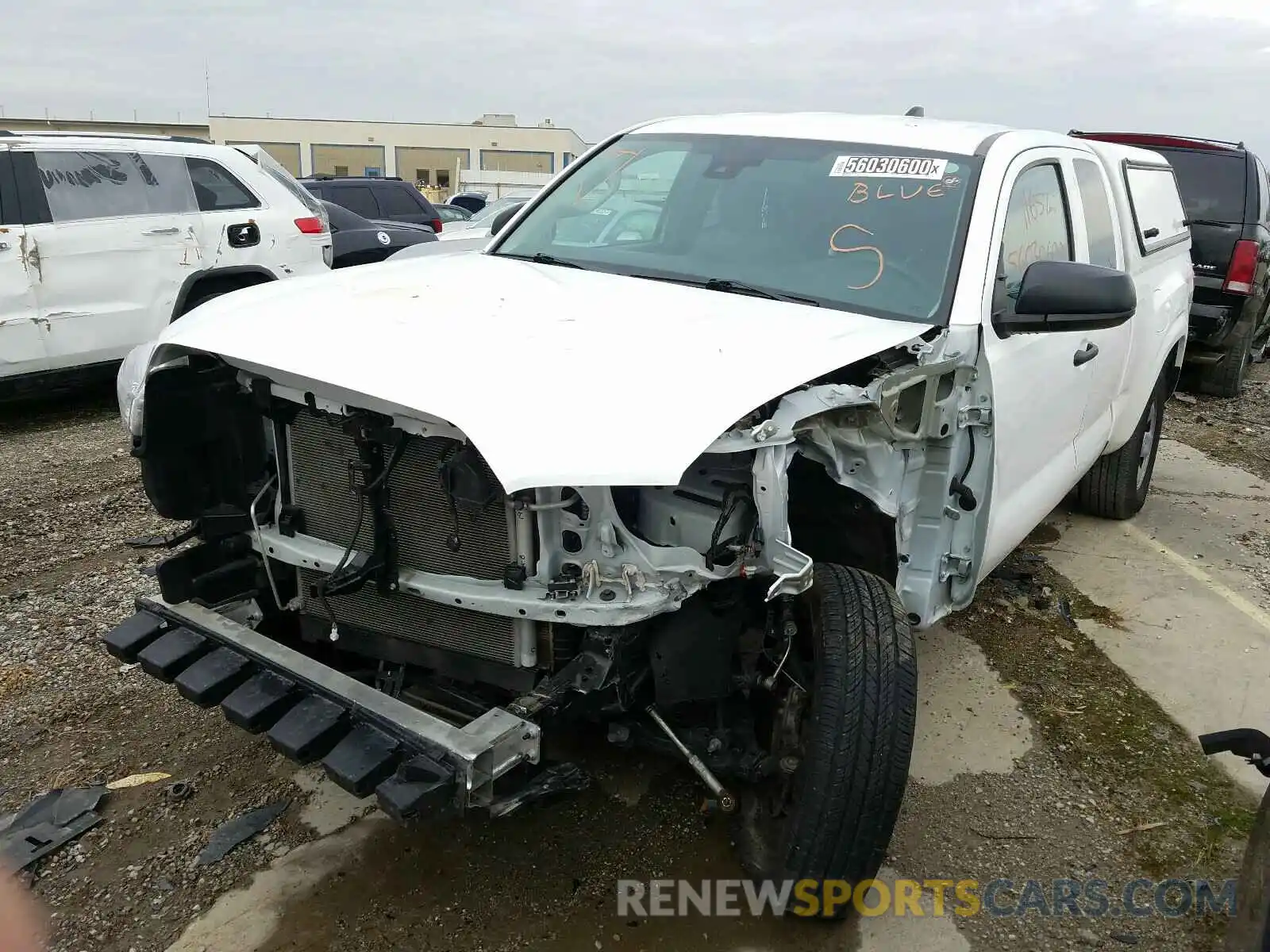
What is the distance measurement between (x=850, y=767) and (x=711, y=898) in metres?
0.62

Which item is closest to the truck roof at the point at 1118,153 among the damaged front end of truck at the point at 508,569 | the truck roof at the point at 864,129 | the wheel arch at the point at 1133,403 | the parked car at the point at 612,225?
the truck roof at the point at 864,129

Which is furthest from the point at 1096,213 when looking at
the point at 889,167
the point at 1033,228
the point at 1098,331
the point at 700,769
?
the point at 700,769

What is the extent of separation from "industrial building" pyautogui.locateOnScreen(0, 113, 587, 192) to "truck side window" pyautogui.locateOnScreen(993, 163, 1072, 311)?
201 feet

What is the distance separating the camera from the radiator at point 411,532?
8.04ft

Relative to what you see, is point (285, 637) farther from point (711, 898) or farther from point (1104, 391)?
point (1104, 391)

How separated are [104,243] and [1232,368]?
9.27 m

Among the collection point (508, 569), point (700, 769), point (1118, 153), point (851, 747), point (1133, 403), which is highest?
point (1118, 153)

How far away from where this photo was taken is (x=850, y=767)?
7.70ft

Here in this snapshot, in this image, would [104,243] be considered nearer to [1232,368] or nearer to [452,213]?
[1232,368]

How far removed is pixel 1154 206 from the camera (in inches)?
200

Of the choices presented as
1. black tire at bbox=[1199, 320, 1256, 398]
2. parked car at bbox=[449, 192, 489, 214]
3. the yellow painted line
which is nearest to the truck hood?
the yellow painted line

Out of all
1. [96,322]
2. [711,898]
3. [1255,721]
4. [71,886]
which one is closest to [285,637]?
[71,886]

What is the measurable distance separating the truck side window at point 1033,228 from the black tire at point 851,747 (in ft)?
4.13

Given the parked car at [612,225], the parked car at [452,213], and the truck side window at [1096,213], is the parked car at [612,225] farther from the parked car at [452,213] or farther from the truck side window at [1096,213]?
the parked car at [452,213]
